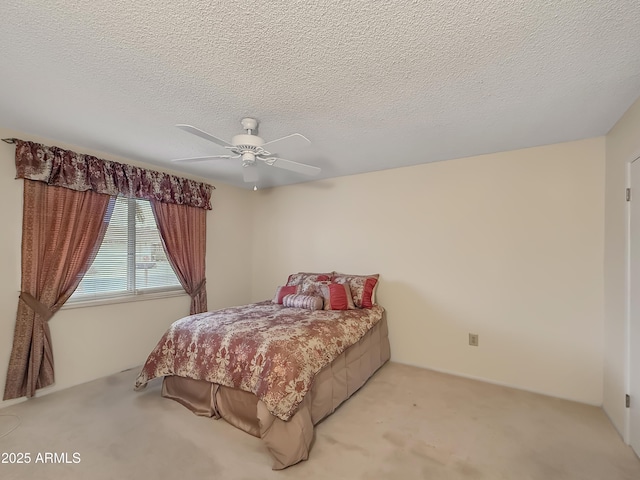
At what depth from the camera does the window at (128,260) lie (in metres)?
2.98

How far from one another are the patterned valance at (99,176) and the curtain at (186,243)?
12 centimetres

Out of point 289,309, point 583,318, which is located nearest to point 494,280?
point 583,318

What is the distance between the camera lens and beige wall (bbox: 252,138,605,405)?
2.54 meters

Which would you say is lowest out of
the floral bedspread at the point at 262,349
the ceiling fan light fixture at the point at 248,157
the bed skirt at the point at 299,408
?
the bed skirt at the point at 299,408

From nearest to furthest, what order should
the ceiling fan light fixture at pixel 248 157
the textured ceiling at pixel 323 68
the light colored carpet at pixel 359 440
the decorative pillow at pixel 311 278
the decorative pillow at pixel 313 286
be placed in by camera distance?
the textured ceiling at pixel 323 68, the light colored carpet at pixel 359 440, the ceiling fan light fixture at pixel 248 157, the decorative pillow at pixel 313 286, the decorative pillow at pixel 311 278

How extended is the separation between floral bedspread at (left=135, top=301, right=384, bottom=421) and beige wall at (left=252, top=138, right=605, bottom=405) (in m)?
0.90

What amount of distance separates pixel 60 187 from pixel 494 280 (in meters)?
4.19

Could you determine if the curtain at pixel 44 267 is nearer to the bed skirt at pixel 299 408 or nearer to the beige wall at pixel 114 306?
the beige wall at pixel 114 306

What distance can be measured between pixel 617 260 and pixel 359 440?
7.50 ft

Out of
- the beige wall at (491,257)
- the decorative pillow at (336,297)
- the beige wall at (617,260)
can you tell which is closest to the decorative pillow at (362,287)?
the decorative pillow at (336,297)

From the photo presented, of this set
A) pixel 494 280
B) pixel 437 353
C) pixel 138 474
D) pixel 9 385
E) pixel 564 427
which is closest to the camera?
pixel 138 474

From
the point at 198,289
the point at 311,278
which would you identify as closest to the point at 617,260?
the point at 311,278

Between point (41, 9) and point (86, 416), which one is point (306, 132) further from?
point (86, 416)

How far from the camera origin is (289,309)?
3.04 m
